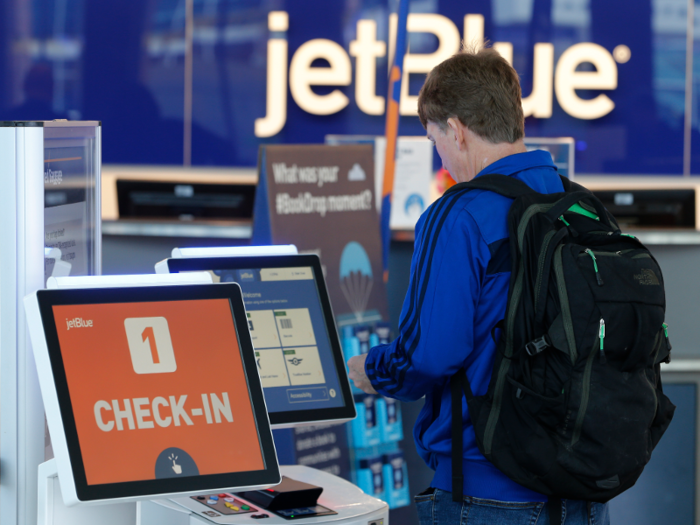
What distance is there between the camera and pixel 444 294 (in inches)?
55.2

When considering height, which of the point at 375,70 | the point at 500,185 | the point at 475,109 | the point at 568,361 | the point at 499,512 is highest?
the point at 375,70

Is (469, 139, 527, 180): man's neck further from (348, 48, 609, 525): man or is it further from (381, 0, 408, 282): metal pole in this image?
(381, 0, 408, 282): metal pole

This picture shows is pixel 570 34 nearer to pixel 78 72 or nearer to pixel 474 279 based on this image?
pixel 78 72

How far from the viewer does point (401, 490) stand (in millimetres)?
2707

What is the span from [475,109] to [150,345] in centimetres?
70

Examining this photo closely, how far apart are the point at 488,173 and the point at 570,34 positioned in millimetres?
4545

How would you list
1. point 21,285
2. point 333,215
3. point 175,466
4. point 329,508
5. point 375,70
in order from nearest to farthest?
point 175,466 < point 21,285 < point 329,508 < point 333,215 < point 375,70

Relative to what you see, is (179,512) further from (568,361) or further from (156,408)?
(568,361)

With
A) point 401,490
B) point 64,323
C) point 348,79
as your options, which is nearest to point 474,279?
point 64,323

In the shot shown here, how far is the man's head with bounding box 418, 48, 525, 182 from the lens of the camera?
1502 millimetres

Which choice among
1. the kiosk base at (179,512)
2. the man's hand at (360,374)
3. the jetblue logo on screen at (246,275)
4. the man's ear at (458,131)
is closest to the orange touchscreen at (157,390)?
the kiosk base at (179,512)

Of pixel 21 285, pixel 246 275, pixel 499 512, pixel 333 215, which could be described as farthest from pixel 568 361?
pixel 333 215

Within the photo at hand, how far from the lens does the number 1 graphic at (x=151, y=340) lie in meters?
1.20

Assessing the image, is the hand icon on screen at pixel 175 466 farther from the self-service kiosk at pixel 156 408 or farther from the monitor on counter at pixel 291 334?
the monitor on counter at pixel 291 334
